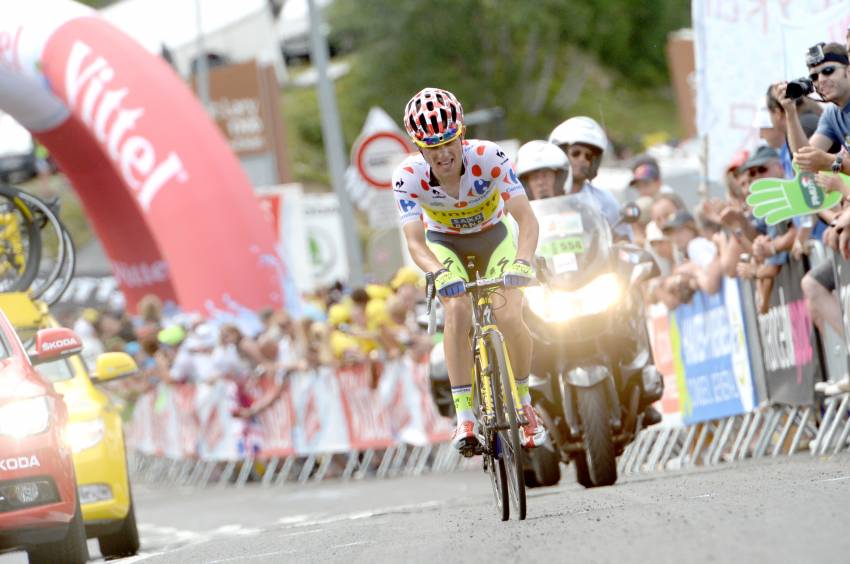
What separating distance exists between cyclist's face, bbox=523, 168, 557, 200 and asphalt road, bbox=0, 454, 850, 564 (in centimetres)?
188

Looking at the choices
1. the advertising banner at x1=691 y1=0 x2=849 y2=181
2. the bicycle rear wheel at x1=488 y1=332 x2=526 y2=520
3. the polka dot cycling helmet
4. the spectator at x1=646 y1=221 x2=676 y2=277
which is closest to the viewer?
the bicycle rear wheel at x1=488 y1=332 x2=526 y2=520

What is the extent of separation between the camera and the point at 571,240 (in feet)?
38.2

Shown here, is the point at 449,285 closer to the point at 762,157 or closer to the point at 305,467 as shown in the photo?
the point at 762,157

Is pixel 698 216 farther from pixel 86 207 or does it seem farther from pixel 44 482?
pixel 86 207

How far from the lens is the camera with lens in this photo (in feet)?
34.7

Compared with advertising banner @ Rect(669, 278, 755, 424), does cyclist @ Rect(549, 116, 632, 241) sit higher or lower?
higher

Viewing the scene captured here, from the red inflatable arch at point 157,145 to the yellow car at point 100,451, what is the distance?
1328 cm

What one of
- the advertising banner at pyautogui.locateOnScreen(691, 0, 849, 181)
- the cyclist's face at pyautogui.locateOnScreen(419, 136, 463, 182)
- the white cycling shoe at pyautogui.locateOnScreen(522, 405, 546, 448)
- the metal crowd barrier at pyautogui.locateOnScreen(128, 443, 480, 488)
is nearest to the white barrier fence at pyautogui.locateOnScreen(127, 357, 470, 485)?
the metal crowd barrier at pyautogui.locateOnScreen(128, 443, 480, 488)

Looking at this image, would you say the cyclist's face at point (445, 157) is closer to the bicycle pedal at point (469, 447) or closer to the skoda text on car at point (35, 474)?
the bicycle pedal at point (469, 447)

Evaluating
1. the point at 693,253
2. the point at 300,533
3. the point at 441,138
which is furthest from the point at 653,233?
the point at 441,138

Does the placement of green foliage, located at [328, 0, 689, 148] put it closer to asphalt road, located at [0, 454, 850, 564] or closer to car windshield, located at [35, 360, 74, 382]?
car windshield, located at [35, 360, 74, 382]

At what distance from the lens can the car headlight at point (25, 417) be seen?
32.3ft

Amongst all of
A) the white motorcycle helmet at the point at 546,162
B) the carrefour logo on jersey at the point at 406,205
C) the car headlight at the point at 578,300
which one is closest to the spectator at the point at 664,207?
the white motorcycle helmet at the point at 546,162

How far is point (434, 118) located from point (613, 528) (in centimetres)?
251
